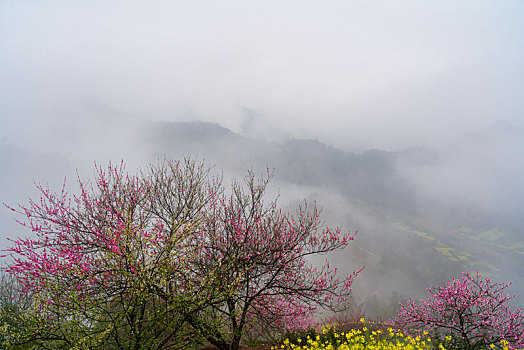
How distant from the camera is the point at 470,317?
970 cm

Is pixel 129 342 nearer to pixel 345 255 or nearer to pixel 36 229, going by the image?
pixel 36 229

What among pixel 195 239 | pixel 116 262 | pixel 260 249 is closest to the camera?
pixel 116 262

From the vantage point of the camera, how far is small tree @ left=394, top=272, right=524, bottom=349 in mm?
8883

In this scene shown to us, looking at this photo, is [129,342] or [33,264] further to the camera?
[33,264]

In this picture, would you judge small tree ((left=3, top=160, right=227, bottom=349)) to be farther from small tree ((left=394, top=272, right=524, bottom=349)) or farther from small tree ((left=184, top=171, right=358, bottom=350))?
small tree ((left=394, top=272, right=524, bottom=349))

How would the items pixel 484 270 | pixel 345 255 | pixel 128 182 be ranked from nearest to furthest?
pixel 128 182 < pixel 484 270 < pixel 345 255

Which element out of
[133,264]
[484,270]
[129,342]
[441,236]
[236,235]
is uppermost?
[441,236]

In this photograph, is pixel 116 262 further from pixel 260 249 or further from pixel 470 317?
pixel 470 317

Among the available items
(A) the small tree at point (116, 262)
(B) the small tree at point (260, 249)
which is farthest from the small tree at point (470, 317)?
(A) the small tree at point (116, 262)

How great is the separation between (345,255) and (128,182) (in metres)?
174

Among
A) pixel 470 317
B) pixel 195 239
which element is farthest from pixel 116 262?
pixel 470 317

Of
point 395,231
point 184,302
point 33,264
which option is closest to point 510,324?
point 184,302

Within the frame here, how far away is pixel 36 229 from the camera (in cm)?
796

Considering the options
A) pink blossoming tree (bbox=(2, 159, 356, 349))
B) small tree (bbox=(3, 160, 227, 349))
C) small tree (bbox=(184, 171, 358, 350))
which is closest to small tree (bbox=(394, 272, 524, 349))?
small tree (bbox=(184, 171, 358, 350))
